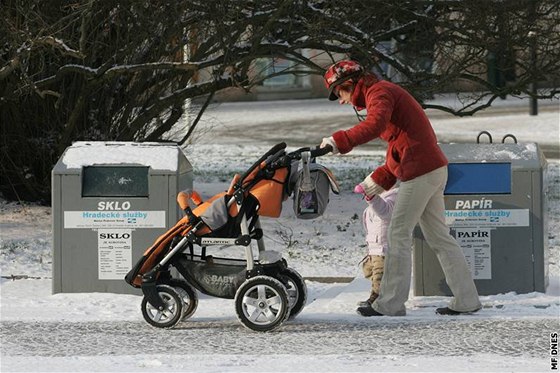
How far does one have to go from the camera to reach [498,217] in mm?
8484

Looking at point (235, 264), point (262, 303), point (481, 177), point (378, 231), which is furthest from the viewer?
point (481, 177)

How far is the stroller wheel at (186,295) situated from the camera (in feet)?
25.6

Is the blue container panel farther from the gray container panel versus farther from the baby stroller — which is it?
the baby stroller

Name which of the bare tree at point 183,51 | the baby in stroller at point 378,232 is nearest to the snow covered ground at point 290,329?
the baby in stroller at point 378,232

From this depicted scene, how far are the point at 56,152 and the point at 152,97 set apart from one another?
1148mm

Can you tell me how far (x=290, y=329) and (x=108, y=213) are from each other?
5.47ft

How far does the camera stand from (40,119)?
1302cm

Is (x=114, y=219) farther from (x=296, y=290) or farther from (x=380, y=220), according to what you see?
(x=380, y=220)

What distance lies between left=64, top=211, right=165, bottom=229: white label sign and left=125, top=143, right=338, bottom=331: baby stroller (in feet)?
2.34

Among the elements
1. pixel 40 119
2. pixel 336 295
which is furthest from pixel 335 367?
pixel 40 119

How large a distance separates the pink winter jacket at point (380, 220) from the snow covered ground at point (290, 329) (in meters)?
0.47

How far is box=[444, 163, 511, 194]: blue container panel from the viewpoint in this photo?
8.45m

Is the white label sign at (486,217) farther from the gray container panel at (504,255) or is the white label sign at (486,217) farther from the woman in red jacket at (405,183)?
the woman in red jacket at (405,183)

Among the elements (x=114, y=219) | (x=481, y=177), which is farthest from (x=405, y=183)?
(x=114, y=219)
